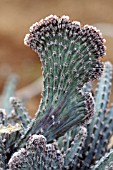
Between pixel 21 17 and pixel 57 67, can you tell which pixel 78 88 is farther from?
pixel 21 17

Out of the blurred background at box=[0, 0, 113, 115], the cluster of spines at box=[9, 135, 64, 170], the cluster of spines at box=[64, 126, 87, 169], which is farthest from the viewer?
the blurred background at box=[0, 0, 113, 115]

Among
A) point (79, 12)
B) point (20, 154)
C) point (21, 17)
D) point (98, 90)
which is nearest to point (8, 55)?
point (21, 17)

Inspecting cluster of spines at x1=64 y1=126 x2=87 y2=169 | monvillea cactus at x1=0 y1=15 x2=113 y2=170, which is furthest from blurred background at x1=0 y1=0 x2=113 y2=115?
monvillea cactus at x1=0 y1=15 x2=113 y2=170

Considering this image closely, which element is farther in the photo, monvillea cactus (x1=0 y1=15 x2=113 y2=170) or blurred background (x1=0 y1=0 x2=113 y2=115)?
blurred background (x1=0 y1=0 x2=113 y2=115)

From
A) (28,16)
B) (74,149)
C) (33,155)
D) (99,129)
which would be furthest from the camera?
(28,16)

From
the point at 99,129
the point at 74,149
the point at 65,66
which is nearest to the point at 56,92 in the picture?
the point at 65,66

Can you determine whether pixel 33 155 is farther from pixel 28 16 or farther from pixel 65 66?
pixel 28 16

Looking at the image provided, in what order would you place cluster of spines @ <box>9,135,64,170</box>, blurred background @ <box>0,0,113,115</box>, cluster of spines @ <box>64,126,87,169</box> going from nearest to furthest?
cluster of spines @ <box>9,135,64,170</box>, cluster of spines @ <box>64,126,87,169</box>, blurred background @ <box>0,0,113,115</box>

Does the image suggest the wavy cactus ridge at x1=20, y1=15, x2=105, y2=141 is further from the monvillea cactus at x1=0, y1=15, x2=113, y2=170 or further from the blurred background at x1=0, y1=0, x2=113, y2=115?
the blurred background at x1=0, y1=0, x2=113, y2=115

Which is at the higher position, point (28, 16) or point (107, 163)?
point (28, 16)
